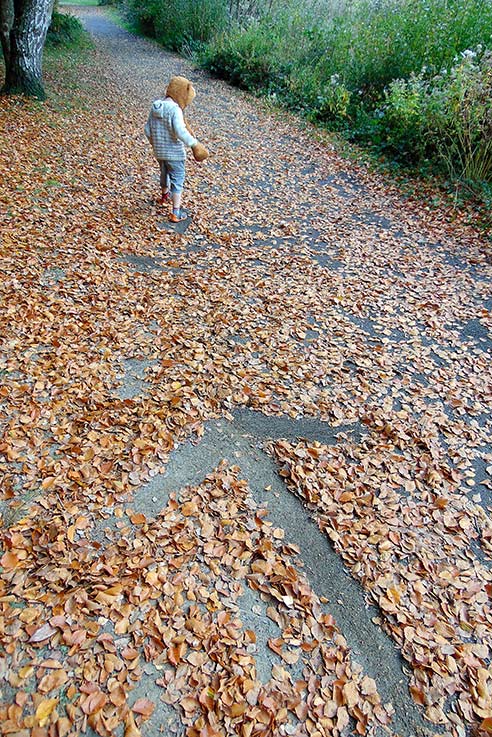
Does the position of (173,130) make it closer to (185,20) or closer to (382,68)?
(382,68)

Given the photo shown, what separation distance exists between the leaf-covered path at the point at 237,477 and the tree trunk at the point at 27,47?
479cm

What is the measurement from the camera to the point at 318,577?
2971 mm

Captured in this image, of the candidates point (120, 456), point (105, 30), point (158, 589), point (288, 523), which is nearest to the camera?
point (158, 589)

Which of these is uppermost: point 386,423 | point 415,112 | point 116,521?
point 415,112

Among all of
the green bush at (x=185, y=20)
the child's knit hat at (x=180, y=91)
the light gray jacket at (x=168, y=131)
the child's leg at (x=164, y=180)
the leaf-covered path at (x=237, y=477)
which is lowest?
the leaf-covered path at (x=237, y=477)

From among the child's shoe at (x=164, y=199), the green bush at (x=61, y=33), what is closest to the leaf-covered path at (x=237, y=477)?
the child's shoe at (x=164, y=199)

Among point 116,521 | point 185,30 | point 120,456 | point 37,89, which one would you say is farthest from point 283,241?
point 185,30

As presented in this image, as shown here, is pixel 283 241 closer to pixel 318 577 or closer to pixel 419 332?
pixel 419 332

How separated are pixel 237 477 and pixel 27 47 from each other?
1073 centimetres

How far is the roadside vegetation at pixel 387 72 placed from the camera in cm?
850

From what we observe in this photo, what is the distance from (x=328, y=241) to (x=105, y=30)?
82.1 feet

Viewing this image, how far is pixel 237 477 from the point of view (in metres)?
3.52

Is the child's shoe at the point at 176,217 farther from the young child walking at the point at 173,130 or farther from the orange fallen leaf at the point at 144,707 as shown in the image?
the orange fallen leaf at the point at 144,707

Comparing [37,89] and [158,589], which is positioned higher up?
[37,89]
